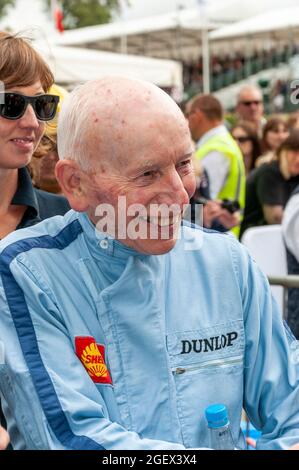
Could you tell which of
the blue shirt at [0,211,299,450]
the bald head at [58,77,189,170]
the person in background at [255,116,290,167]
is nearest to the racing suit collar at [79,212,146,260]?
the blue shirt at [0,211,299,450]

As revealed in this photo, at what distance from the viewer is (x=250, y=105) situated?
977cm

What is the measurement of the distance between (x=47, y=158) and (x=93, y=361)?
72.7 inches

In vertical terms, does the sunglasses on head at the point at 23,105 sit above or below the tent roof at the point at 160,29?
above

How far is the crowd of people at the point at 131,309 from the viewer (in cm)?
160

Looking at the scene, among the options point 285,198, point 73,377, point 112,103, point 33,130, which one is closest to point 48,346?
point 73,377

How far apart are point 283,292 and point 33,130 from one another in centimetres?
220

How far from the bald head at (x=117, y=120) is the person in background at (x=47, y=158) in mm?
1259

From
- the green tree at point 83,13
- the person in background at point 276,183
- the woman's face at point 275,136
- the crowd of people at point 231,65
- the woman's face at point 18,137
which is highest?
the woman's face at point 18,137

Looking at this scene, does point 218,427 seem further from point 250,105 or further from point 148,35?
point 148,35

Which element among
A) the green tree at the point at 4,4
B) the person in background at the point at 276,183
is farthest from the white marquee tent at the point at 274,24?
the green tree at the point at 4,4

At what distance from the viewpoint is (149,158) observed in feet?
5.25

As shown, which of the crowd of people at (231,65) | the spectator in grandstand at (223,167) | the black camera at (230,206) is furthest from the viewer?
the crowd of people at (231,65)

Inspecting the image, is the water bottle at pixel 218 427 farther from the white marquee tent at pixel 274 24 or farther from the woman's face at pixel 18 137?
the white marquee tent at pixel 274 24
